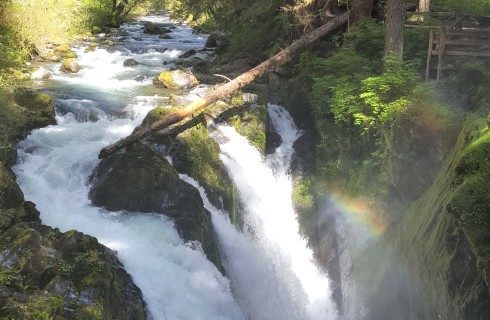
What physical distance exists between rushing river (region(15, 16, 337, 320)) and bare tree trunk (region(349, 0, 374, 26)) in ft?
14.0

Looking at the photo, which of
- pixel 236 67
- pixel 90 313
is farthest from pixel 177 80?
pixel 90 313

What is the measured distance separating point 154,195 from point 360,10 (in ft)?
33.7

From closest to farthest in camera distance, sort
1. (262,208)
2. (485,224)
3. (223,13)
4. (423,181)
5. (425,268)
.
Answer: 1. (485,224)
2. (425,268)
3. (423,181)
4. (262,208)
5. (223,13)

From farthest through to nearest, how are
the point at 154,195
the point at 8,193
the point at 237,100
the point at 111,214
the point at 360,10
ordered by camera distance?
the point at 360,10 → the point at 237,100 → the point at 154,195 → the point at 111,214 → the point at 8,193

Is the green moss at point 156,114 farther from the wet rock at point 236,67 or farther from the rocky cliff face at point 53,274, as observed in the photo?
the wet rock at point 236,67

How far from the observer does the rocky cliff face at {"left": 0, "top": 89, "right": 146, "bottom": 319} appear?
589 centimetres

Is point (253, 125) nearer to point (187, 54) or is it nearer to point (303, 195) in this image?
point (303, 195)

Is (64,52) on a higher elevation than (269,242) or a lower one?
higher

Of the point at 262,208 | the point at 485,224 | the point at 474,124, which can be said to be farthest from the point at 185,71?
the point at 485,224

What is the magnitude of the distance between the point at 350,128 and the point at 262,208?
11.3ft

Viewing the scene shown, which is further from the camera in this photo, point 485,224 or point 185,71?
point 185,71

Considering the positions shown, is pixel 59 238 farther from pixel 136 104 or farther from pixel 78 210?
pixel 136 104

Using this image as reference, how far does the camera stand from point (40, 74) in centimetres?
1809

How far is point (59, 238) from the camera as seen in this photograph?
318 inches
